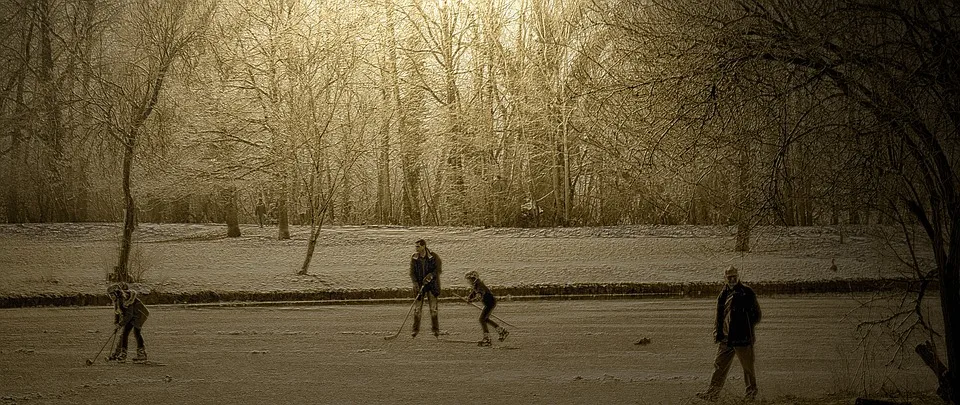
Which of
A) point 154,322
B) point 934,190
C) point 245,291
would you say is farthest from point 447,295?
point 934,190

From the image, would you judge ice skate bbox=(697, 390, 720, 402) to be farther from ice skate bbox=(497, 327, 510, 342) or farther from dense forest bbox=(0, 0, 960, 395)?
ice skate bbox=(497, 327, 510, 342)

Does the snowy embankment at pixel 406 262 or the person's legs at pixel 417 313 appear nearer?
the person's legs at pixel 417 313

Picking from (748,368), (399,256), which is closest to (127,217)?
(399,256)

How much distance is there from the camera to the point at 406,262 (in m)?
10.3

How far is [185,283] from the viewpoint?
10000mm

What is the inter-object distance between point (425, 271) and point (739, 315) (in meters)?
3.01

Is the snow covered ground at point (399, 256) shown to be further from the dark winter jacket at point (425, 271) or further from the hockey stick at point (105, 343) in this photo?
the hockey stick at point (105, 343)

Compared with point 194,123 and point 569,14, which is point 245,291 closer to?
point 194,123

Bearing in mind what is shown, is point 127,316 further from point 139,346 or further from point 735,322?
point 735,322

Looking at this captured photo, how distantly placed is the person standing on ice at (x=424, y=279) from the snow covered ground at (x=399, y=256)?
1.85 feet

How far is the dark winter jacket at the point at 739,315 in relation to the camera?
7832mm

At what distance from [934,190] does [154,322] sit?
6716 millimetres

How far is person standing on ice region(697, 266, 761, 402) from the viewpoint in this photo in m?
7.83

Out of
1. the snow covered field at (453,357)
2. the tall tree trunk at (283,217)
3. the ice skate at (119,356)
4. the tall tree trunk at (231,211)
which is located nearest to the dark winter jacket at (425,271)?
the snow covered field at (453,357)
